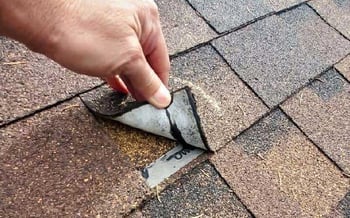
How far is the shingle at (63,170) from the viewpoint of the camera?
1.01 metres

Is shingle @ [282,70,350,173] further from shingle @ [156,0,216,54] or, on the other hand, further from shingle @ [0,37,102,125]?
shingle @ [0,37,102,125]

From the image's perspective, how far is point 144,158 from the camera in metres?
1.17

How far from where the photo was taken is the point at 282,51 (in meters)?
1.66

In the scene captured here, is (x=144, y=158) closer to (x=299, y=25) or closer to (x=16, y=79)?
(x=16, y=79)

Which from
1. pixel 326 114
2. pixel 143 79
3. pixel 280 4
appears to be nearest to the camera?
pixel 143 79

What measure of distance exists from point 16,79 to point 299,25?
3.96 feet

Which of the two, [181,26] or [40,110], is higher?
[40,110]

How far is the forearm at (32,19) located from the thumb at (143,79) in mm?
164

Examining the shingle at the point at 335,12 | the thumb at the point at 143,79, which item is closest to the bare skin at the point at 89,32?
the thumb at the point at 143,79

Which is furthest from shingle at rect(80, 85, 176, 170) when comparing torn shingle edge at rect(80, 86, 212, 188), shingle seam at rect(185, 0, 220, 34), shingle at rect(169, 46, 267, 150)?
shingle seam at rect(185, 0, 220, 34)

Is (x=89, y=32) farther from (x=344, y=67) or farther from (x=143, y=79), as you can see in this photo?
(x=344, y=67)

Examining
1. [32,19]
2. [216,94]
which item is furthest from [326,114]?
[32,19]

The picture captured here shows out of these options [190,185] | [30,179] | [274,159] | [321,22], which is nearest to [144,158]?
[190,185]

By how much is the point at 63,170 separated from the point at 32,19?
0.44 m
